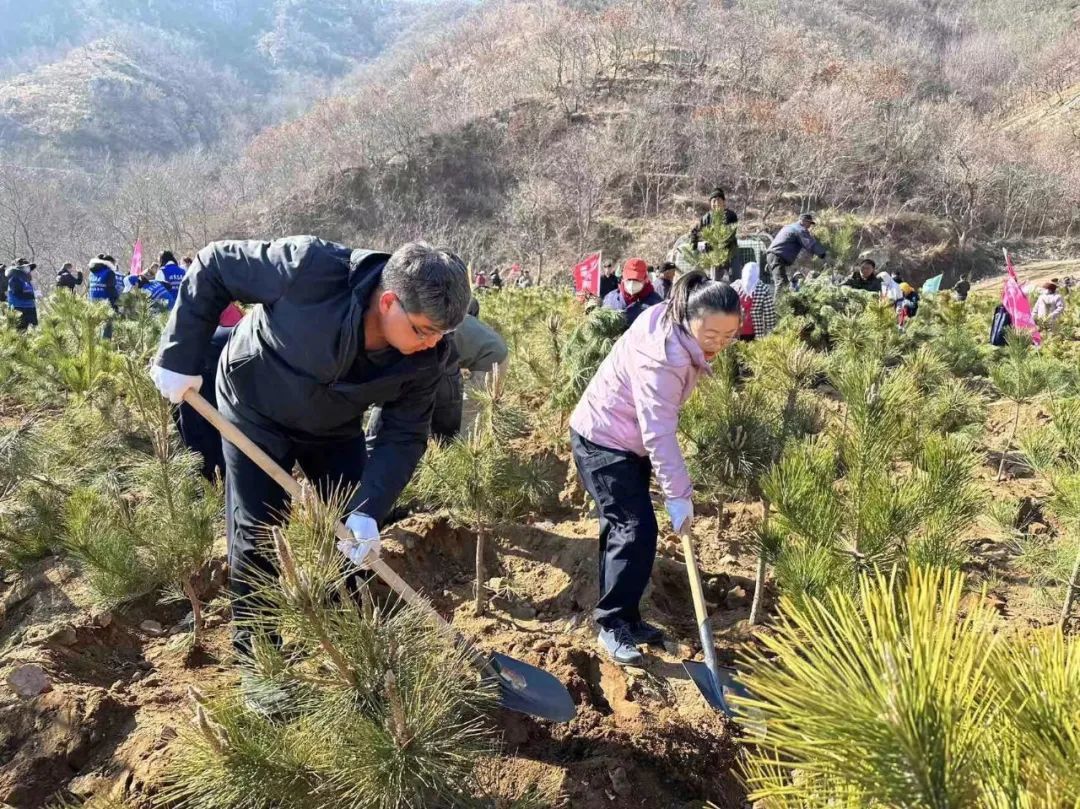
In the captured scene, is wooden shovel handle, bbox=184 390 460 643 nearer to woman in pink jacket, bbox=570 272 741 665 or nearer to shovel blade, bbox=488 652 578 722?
shovel blade, bbox=488 652 578 722

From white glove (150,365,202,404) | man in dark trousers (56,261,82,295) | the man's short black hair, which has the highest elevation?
the man's short black hair

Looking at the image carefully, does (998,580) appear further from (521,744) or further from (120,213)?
(120,213)

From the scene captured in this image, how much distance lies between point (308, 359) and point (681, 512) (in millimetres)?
1220

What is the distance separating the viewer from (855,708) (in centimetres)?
60

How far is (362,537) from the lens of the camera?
163cm

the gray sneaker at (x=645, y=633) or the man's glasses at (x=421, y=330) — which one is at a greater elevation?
the man's glasses at (x=421, y=330)

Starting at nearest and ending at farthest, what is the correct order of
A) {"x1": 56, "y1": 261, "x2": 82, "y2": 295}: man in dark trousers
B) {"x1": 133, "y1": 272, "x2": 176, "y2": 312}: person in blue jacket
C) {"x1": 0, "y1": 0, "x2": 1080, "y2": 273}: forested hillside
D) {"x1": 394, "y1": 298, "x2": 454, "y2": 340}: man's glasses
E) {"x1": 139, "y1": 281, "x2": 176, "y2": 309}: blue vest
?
{"x1": 394, "y1": 298, "x2": 454, "y2": 340}: man's glasses, {"x1": 133, "y1": 272, "x2": 176, "y2": 312}: person in blue jacket, {"x1": 139, "y1": 281, "x2": 176, "y2": 309}: blue vest, {"x1": 56, "y1": 261, "x2": 82, "y2": 295}: man in dark trousers, {"x1": 0, "y1": 0, "x2": 1080, "y2": 273}: forested hillside

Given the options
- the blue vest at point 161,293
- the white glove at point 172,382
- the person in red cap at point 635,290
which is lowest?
the blue vest at point 161,293

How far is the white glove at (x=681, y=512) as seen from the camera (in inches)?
82.4

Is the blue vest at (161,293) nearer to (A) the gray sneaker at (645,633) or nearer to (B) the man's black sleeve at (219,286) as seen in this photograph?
(B) the man's black sleeve at (219,286)

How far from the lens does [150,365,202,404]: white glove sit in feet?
6.17

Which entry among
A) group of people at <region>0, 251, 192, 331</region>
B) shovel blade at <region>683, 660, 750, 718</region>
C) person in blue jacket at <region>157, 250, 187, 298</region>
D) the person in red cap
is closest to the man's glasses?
shovel blade at <region>683, 660, 750, 718</region>

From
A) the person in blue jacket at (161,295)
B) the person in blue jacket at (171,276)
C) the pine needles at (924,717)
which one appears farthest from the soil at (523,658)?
the person in blue jacket at (171,276)

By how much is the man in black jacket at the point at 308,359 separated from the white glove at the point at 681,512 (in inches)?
32.2
